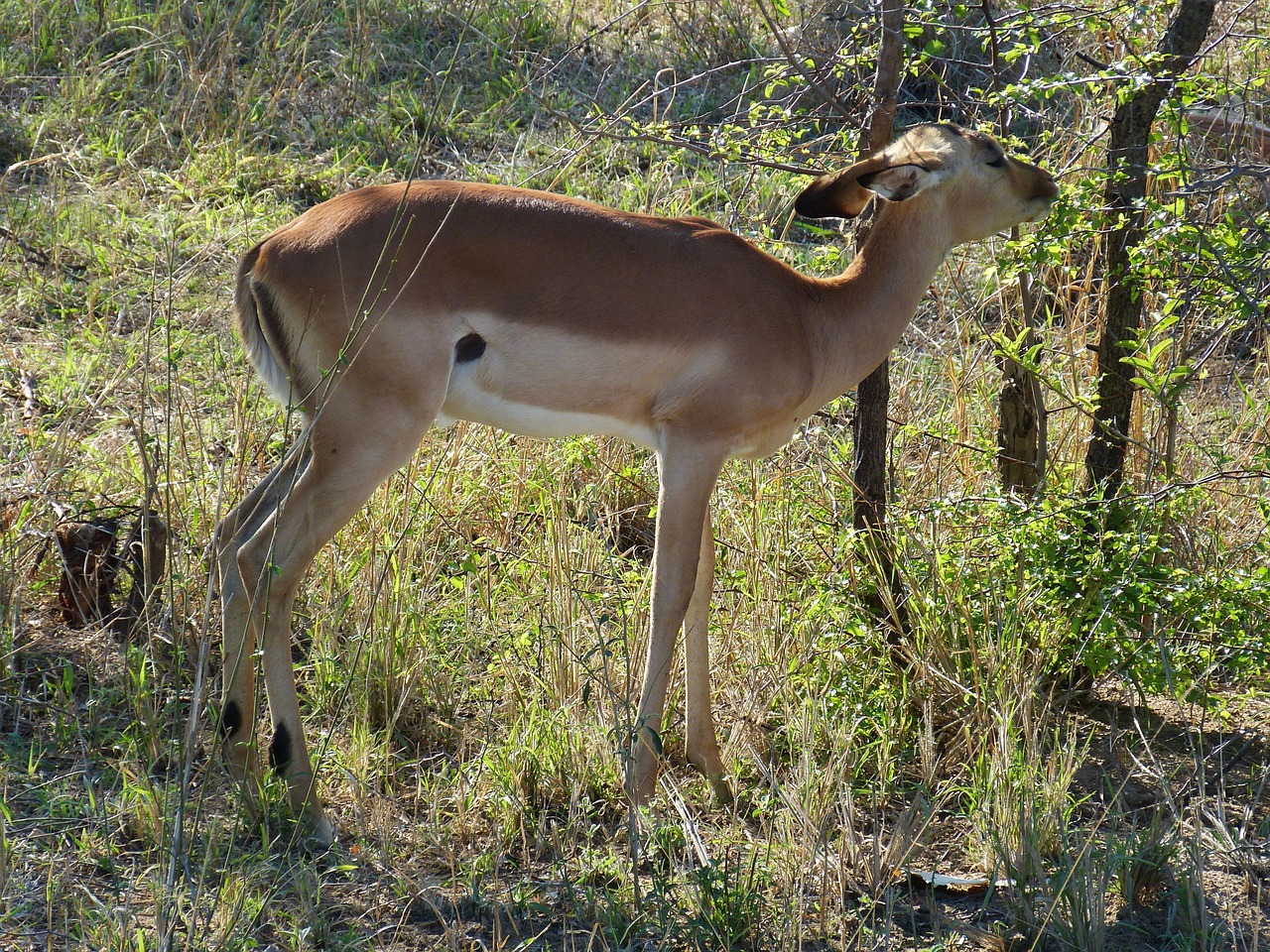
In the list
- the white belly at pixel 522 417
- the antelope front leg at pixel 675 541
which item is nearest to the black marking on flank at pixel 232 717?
the white belly at pixel 522 417

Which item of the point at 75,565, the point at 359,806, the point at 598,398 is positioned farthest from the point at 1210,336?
the point at 75,565

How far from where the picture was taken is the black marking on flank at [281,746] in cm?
345

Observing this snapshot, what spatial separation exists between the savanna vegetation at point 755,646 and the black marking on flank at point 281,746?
0.38 feet

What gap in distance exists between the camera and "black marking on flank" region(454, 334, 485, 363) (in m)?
3.51

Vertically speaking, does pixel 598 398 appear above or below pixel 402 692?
above

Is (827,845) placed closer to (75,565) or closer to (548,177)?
(75,565)

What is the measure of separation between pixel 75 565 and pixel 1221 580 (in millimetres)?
3485

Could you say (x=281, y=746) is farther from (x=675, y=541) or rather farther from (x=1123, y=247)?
(x=1123, y=247)

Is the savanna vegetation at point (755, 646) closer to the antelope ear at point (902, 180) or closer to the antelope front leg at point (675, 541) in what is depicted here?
the antelope front leg at point (675, 541)

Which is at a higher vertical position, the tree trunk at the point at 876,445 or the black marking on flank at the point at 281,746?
the tree trunk at the point at 876,445

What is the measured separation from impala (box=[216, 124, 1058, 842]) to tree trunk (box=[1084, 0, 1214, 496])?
29cm

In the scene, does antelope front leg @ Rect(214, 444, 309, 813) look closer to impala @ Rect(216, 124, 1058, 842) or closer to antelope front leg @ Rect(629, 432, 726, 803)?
impala @ Rect(216, 124, 1058, 842)

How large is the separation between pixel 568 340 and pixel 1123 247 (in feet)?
5.86

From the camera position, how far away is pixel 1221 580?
12.2 ft
